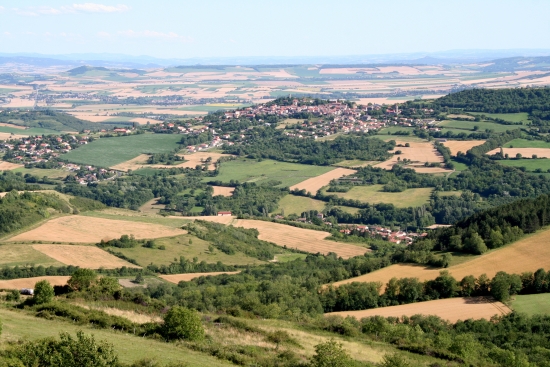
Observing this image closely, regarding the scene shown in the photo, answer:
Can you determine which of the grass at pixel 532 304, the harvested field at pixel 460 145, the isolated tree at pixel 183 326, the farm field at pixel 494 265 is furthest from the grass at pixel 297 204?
the isolated tree at pixel 183 326

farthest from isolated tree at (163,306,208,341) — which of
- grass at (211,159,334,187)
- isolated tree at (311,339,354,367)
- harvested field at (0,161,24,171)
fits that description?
harvested field at (0,161,24,171)

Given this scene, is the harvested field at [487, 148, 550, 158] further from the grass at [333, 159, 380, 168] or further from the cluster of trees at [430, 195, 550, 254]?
the cluster of trees at [430, 195, 550, 254]

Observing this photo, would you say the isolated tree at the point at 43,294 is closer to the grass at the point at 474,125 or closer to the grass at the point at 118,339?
the grass at the point at 118,339

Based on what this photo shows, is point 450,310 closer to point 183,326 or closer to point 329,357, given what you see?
point 183,326

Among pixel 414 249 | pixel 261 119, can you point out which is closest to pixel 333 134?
pixel 261 119

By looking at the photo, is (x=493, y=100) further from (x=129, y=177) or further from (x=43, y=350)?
(x=43, y=350)
